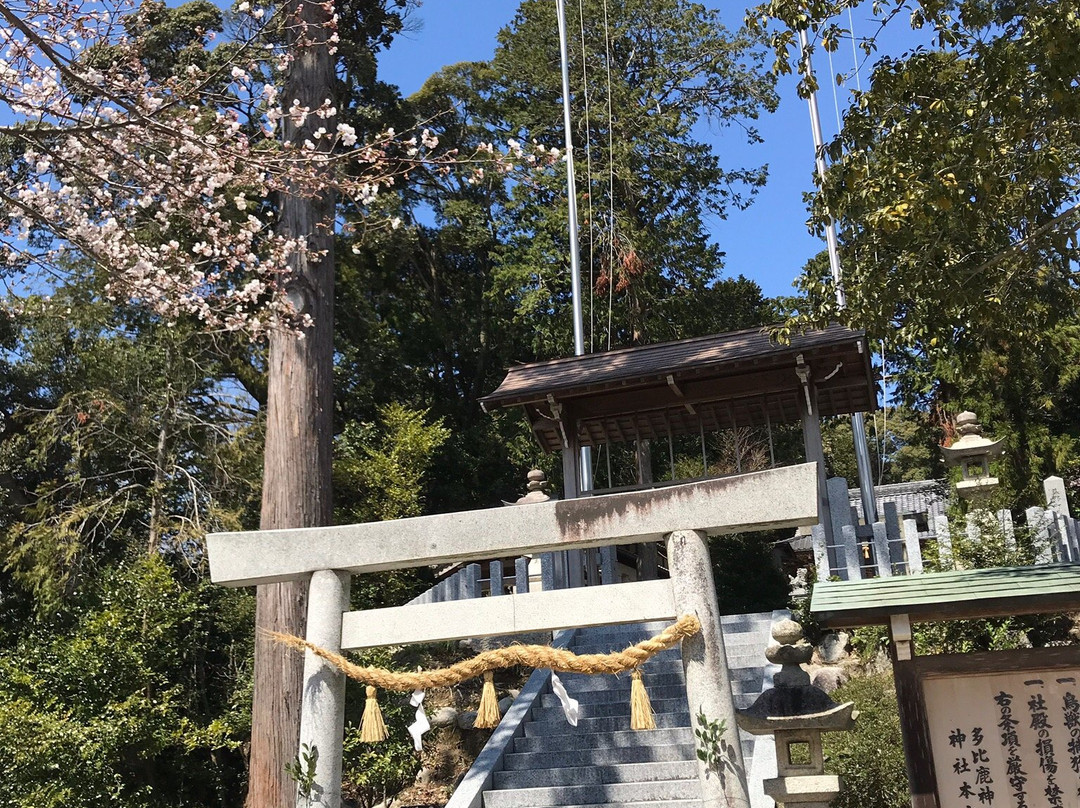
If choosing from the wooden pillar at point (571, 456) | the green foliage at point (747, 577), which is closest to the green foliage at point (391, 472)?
the wooden pillar at point (571, 456)

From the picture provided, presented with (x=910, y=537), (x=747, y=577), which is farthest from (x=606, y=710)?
(x=747, y=577)

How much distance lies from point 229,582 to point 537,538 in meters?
2.03

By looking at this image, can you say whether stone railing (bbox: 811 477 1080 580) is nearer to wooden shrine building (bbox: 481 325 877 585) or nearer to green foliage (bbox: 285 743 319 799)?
wooden shrine building (bbox: 481 325 877 585)

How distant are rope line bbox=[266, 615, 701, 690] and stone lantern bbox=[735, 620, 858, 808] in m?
0.96

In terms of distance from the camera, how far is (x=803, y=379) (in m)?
11.3

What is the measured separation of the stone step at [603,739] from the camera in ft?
27.5

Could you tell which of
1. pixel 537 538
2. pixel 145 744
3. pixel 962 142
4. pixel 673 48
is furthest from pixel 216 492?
pixel 673 48

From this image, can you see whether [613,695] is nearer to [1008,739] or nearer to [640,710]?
[640,710]

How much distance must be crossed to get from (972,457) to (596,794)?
6.64m

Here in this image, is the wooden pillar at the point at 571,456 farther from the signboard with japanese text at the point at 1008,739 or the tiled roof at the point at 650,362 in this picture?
the signboard with japanese text at the point at 1008,739

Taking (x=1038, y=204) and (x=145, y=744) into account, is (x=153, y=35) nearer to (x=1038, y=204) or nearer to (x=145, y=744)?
(x=145, y=744)

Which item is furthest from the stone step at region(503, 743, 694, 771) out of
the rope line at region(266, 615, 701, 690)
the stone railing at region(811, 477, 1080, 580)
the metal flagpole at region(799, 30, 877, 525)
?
the metal flagpole at region(799, 30, 877, 525)

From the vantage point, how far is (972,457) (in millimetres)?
11797

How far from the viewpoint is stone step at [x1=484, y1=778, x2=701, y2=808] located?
25.2 ft
